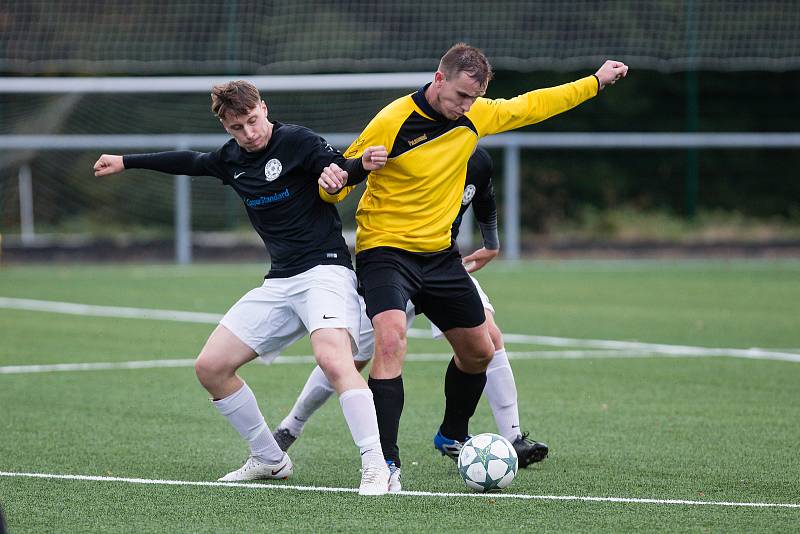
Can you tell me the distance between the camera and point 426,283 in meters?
6.34

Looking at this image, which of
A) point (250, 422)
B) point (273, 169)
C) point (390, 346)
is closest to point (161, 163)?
point (273, 169)

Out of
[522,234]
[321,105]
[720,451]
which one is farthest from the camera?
[522,234]

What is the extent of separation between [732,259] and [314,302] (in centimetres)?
1672

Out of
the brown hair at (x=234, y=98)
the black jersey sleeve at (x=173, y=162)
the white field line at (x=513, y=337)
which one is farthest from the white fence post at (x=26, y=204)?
the brown hair at (x=234, y=98)

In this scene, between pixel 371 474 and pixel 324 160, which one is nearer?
pixel 371 474

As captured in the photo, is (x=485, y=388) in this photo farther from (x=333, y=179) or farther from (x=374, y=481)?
(x=333, y=179)

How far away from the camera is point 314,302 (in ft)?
19.9

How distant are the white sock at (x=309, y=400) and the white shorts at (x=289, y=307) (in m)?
0.57

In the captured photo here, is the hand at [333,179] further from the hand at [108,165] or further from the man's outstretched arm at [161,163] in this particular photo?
the hand at [108,165]

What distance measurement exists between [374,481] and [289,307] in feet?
3.10

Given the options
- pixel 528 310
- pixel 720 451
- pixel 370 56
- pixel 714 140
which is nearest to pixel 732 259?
pixel 714 140

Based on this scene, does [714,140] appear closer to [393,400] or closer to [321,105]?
[321,105]

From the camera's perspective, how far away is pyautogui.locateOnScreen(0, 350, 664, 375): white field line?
10.2 meters

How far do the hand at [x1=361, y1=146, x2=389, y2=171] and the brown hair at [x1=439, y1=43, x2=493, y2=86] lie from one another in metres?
0.56
